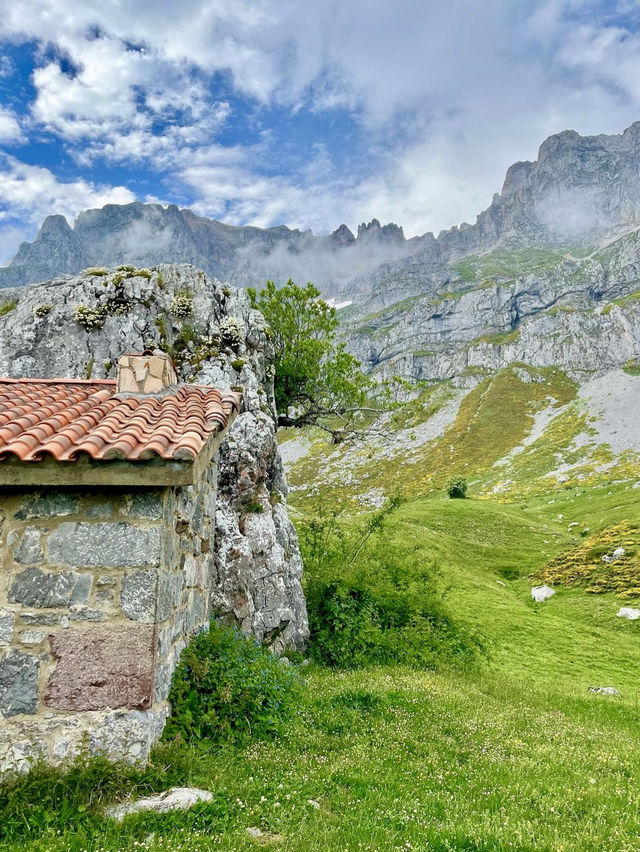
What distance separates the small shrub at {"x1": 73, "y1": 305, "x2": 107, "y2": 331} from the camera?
606 inches

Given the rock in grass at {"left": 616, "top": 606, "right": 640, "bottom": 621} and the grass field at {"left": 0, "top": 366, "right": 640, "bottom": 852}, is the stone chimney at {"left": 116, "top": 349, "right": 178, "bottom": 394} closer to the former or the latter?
the grass field at {"left": 0, "top": 366, "right": 640, "bottom": 852}

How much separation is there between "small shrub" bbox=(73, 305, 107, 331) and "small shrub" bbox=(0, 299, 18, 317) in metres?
3.58

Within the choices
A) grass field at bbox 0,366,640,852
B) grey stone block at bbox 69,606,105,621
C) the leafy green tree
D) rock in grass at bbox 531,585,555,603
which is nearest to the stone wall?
grey stone block at bbox 69,606,105,621

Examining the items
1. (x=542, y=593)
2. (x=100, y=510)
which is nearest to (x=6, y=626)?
(x=100, y=510)

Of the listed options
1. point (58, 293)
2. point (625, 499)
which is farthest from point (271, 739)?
point (625, 499)

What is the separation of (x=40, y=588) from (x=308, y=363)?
16.8 m

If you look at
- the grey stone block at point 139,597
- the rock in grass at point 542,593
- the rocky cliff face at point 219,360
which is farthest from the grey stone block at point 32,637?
the rock in grass at point 542,593

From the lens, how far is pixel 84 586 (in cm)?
592

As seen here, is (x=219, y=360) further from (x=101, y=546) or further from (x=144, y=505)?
(x=101, y=546)

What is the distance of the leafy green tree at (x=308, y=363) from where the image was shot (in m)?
21.7

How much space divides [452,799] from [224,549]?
25.2 ft

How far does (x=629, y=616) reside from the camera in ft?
75.3

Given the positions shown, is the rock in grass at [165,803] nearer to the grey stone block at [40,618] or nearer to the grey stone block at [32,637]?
the grey stone block at [32,637]

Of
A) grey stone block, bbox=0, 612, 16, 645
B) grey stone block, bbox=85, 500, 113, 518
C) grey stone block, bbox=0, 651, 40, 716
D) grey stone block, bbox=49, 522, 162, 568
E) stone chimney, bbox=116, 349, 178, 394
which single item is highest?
stone chimney, bbox=116, 349, 178, 394
